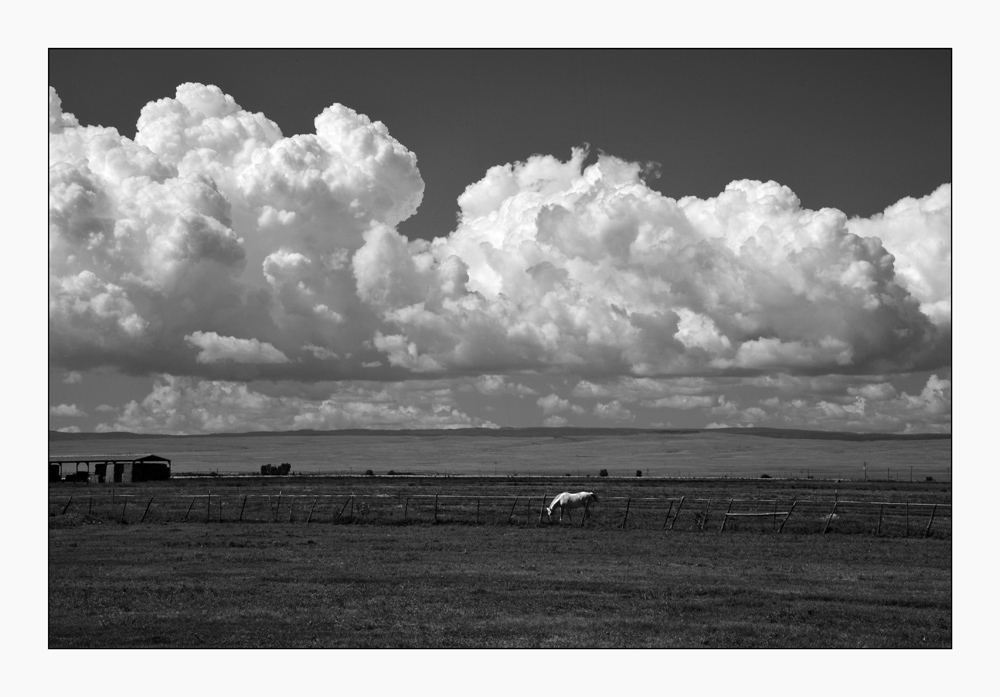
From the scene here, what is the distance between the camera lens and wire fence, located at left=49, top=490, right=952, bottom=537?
38528 mm

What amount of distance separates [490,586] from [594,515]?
23.8 metres

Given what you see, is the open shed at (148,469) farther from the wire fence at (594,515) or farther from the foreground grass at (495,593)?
the foreground grass at (495,593)

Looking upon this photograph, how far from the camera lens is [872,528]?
A: 37.5 m

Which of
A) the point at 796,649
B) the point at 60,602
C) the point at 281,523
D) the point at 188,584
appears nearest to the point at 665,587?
the point at 796,649

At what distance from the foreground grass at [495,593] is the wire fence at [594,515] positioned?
452 centimetres

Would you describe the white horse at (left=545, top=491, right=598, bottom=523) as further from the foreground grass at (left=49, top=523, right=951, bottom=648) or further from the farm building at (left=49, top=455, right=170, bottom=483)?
the farm building at (left=49, top=455, right=170, bottom=483)

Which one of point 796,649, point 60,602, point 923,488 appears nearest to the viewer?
point 796,649

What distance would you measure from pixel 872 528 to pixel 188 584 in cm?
2667

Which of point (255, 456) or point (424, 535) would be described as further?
point (255, 456)

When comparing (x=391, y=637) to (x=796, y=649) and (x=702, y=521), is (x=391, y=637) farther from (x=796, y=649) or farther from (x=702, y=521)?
(x=702, y=521)

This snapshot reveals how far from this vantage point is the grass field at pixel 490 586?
61.1 ft

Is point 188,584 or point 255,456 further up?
point 188,584

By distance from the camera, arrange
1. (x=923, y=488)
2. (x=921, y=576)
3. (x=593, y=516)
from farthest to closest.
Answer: (x=923, y=488) < (x=593, y=516) < (x=921, y=576)

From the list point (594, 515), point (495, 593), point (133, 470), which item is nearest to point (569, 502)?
point (594, 515)
